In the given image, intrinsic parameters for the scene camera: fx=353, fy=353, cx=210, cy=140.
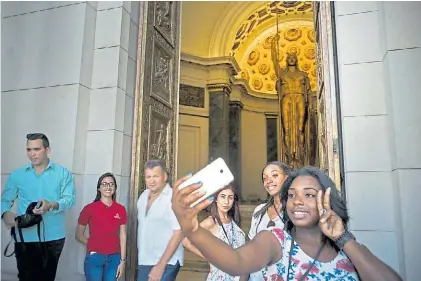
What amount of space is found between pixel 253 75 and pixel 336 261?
38.4ft

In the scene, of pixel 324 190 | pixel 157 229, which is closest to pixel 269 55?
pixel 157 229

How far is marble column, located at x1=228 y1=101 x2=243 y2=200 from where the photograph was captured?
34.3 ft

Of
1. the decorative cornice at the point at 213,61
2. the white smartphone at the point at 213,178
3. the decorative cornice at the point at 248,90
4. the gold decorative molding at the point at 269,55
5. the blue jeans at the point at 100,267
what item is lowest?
the blue jeans at the point at 100,267

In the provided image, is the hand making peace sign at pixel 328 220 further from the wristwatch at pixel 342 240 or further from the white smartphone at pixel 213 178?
the white smartphone at pixel 213 178

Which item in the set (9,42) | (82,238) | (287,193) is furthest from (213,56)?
(287,193)

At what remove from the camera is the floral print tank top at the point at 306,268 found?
4.33 feet

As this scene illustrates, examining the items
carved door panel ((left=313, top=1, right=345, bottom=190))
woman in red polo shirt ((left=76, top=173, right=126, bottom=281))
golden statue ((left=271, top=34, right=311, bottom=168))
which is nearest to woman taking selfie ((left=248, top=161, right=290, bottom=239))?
carved door panel ((left=313, top=1, right=345, bottom=190))

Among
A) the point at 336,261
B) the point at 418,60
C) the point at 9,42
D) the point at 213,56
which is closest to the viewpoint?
the point at 336,261

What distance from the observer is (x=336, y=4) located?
3928 millimetres

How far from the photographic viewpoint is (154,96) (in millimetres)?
5023

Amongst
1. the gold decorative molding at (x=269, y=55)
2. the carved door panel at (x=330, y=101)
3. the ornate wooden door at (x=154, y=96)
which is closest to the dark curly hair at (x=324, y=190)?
the carved door panel at (x=330, y=101)

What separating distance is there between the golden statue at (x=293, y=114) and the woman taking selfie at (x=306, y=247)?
8.92 meters

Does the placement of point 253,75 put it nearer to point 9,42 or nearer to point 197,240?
point 9,42

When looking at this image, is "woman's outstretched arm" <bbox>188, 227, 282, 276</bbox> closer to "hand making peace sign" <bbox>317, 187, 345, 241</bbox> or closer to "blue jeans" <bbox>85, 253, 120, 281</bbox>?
"hand making peace sign" <bbox>317, 187, 345, 241</bbox>
